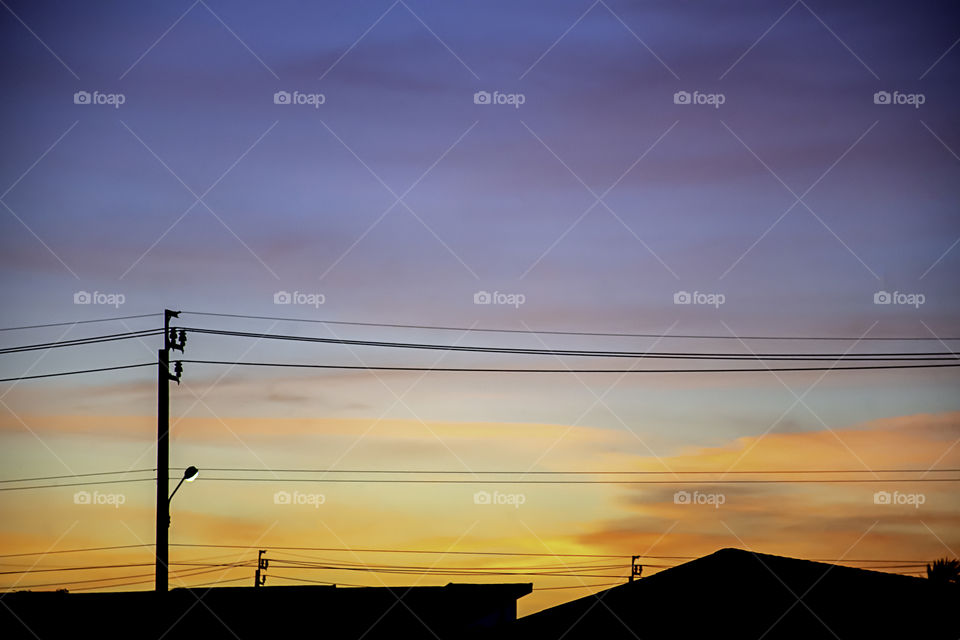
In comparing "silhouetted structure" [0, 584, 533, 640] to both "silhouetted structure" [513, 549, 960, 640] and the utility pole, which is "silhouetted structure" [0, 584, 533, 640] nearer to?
the utility pole

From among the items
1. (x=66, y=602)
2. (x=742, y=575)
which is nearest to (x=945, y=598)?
(x=742, y=575)

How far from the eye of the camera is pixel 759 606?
54.0 ft

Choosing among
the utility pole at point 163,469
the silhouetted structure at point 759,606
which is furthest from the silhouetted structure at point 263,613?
the silhouetted structure at point 759,606

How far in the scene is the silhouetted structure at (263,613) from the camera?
26.5 metres

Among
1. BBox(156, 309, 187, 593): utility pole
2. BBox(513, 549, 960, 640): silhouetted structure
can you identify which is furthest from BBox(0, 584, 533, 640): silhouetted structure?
BBox(513, 549, 960, 640): silhouetted structure

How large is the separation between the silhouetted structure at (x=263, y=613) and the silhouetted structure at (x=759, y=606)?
7.58 metres

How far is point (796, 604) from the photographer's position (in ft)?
53.4

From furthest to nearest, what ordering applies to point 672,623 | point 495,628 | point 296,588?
1. point 296,588
2. point 495,628
3. point 672,623

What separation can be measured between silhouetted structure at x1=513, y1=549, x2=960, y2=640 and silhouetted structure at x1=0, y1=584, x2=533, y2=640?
7.58 metres

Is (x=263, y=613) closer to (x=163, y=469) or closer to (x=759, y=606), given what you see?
(x=163, y=469)

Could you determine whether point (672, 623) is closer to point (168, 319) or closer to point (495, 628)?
point (495, 628)

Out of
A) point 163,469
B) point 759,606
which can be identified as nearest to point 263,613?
point 163,469

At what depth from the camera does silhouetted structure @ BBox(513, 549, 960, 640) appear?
15258 mm

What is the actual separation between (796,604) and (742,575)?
2106 mm
